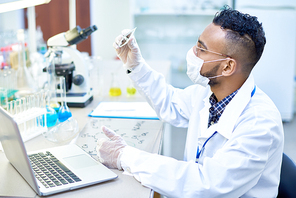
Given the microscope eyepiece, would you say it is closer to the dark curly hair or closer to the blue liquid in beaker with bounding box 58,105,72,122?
the blue liquid in beaker with bounding box 58,105,72,122

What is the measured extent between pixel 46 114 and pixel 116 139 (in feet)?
1.44

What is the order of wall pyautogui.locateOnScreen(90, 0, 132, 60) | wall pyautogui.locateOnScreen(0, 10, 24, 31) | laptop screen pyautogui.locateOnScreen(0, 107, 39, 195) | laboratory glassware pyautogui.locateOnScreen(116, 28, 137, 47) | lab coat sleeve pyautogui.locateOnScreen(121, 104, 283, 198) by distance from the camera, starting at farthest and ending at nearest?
wall pyautogui.locateOnScreen(90, 0, 132, 60) → wall pyautogui.locateOnScreen(0, 10, 24, 31) → laboratory glassware pyautogui.locateOnScreen(116, 28, 137, 47) → lab coat sleeve pyautogui.locateOnScreen(121, 104, 283, 198) → laptop screen pyautogui.locateOnScreen(0, 107, 39, 195)

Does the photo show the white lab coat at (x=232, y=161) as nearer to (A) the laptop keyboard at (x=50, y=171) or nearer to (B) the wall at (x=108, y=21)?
(A) the laptop keyboard at (x=50, y=171)

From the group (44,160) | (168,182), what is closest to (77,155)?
(44,160)

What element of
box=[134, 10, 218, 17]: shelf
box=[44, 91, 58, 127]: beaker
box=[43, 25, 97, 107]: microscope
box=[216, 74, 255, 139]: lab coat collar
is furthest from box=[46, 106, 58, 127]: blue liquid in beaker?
box=[134, 10, 218, 17]: shelf

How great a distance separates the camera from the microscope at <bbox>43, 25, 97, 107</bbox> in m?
1.75

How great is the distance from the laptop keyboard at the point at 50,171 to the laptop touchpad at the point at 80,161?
32 mm

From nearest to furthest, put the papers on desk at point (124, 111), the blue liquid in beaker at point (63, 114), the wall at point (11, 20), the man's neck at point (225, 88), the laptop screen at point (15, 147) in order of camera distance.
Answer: the laptop screen at point (15, 147) < the man's neck at point (225, 88) < the blue liquid in beaker at point (63, 114) < the papers on desk at point (124, 111) < the wall at point (11, 20)

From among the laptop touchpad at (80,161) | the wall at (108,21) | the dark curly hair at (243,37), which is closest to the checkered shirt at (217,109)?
the dark curly hair at (243,37)

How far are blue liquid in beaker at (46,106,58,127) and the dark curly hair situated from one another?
806 millimetres

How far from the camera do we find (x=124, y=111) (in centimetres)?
175

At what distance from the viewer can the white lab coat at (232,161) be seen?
3.24 ft

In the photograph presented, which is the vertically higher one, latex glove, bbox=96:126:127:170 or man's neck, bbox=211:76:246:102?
man's neck, bbox=211:76:246:102

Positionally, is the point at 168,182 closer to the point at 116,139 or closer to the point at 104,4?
the point at 116,139
